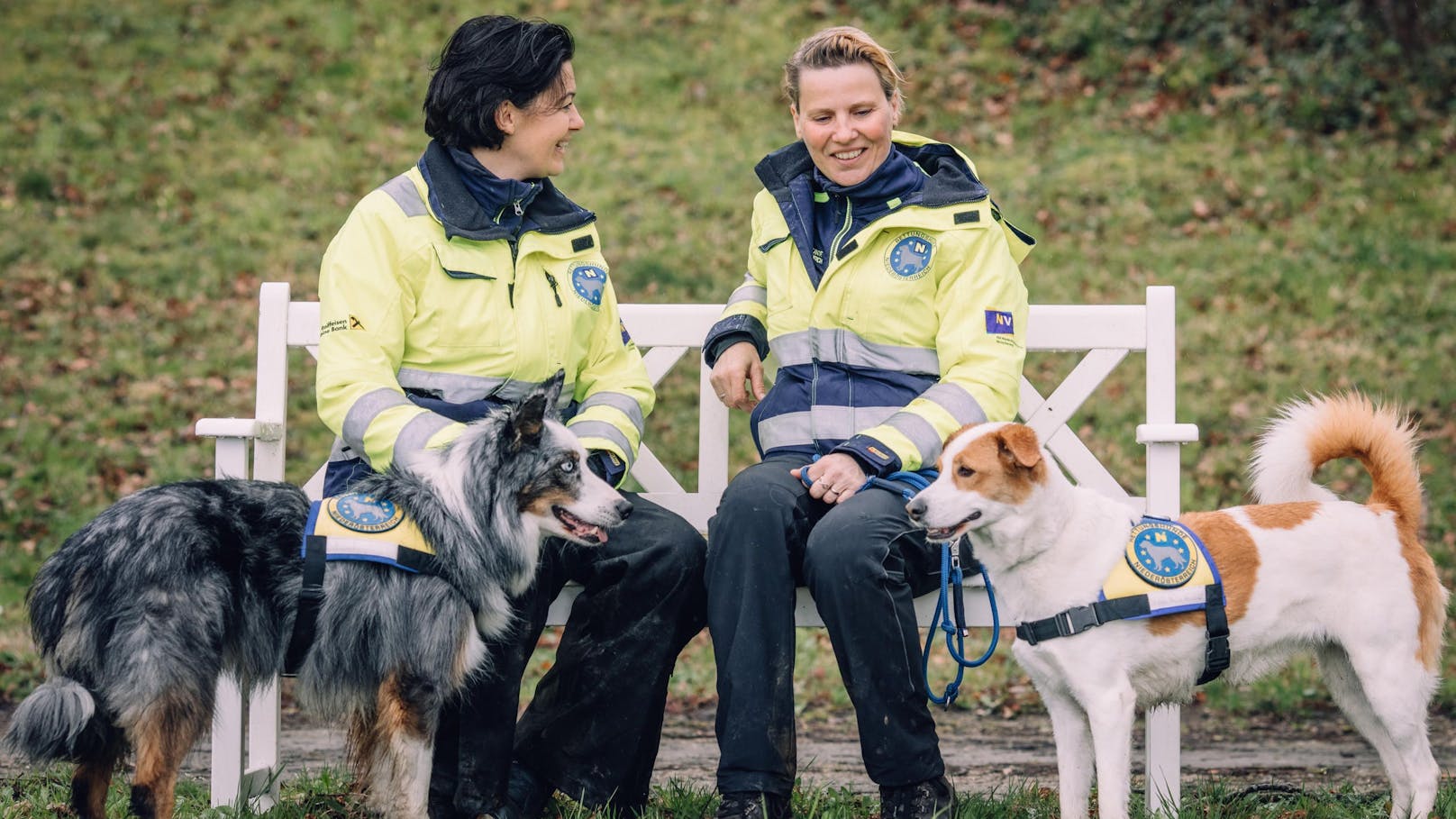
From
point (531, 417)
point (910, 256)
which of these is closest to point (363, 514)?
point (531, 417)

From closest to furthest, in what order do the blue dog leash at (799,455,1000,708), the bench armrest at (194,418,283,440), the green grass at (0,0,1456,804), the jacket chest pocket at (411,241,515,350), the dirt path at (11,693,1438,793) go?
1. the blue dog leash at (799,455,1000,708)
2. the jacket chest pocket at (411,241,515,350)
3. the bench armrest at (194,418,283,440)
4. the dirt path at (11,693,1438,793)
5. the green grass at (0,0,1456,804)

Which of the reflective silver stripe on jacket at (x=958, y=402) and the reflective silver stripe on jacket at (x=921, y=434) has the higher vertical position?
the reflective silver stripe on jacket at (x=958, y=402)

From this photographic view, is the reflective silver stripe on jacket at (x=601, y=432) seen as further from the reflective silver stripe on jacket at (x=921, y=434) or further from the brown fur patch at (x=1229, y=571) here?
the brown fur patch at (x=1229, y=571)

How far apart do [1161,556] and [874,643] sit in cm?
77

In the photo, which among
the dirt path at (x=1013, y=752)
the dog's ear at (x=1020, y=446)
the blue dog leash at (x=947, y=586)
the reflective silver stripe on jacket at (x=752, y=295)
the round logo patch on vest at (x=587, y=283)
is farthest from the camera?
the dirt path at (x=1013, y=752)

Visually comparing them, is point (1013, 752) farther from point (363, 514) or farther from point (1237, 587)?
point (363, 514)

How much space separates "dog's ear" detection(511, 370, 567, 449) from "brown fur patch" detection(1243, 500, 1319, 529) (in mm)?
1909

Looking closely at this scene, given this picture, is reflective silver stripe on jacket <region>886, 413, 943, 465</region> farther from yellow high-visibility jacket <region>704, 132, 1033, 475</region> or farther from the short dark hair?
the short dark hair

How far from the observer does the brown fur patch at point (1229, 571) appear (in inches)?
136

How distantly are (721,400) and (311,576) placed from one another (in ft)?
4.79

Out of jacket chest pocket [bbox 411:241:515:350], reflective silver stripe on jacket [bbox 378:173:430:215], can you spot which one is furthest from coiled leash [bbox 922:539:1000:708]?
reflective silver stripe on jacket [bbox 378:173:430:215]

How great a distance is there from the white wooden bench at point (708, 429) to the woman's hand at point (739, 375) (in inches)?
13.6

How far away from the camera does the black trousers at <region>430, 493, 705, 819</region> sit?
143 inches

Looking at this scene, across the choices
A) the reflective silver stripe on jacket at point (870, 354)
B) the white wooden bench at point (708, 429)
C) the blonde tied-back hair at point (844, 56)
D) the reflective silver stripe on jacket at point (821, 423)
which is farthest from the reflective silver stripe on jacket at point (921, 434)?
the blonde tied-back hair at point (844, 56)
